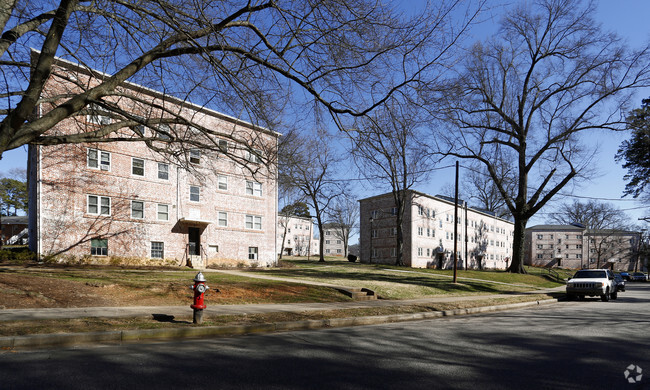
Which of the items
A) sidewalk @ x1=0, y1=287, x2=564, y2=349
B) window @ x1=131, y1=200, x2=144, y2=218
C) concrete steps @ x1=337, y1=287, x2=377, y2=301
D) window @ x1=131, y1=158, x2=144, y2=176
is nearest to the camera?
sidewalk @ x1=0, y1=287, x2=564, y2=349

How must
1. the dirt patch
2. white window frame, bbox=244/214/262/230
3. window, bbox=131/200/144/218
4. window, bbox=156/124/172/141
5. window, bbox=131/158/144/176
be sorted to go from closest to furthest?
the dirt patch < window, bbox=156/124/172/141 < window, bbox=131/200/144/218 < window, bbox=131/158/144/176 < white window frame, bbox=244/214/262/230

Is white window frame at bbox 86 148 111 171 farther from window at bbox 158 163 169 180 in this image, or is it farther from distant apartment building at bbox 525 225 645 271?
distant apartment building at bbox 525 225 645 271

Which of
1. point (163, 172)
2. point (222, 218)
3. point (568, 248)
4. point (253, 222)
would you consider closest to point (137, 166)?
point (163, 172)

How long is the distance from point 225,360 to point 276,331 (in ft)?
10.7

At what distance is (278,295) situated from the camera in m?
14.3

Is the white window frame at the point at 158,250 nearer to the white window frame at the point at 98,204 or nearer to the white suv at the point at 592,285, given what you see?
the white window frame at the point at 98,204

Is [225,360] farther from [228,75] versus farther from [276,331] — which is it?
[228,75]

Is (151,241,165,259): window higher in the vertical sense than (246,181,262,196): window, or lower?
lower

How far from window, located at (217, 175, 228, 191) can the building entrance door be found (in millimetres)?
3655

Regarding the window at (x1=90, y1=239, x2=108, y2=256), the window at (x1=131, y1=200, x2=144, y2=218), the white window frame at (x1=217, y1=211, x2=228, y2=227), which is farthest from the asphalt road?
the white window frame at (x1=217, y1=211, x2=228, y2=227)

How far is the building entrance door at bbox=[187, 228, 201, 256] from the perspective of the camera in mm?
28312

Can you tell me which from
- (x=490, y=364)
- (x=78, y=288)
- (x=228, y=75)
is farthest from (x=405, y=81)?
(x=78, y=288)

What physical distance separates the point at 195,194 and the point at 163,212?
→ 105 inches

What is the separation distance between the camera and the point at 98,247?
77.3 ft
